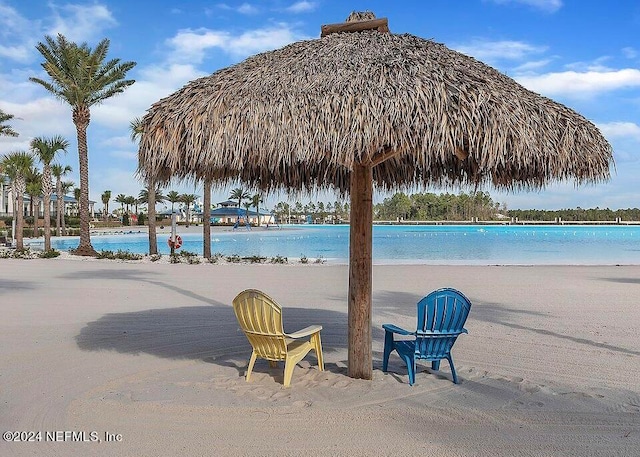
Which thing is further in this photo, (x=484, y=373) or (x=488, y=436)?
(x=484, y=373)

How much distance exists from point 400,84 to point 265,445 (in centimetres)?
262

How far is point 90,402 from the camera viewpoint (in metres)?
4.57

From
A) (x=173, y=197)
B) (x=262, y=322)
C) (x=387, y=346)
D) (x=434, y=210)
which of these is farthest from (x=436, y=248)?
(x=434, y=210)

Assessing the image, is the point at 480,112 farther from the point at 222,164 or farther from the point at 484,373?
the point at 484,373

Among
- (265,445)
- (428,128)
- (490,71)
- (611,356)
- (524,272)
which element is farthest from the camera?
(524,272)

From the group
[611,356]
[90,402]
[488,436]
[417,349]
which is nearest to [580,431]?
[488,436]

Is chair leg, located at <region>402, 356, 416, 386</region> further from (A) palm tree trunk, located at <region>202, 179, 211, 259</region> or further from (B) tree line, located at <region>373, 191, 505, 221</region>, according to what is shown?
(B) tree line, located at <region>373, 191, 505, 221</region>

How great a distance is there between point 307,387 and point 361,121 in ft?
7.36

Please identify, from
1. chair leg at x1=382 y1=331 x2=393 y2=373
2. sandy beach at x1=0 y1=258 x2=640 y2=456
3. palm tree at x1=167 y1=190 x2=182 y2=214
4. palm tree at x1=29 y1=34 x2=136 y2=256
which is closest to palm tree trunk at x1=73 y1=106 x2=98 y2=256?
palm tree at x1=29 y1=34 x2=136 y2=256

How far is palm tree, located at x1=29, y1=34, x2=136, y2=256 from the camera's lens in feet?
75.5

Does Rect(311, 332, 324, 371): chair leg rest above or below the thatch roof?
below

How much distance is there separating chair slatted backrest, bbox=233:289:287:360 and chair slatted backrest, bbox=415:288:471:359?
1154 mm

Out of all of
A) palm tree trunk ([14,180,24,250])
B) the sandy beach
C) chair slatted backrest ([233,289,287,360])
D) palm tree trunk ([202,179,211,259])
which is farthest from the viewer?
palm tree trunk ([14,180,24,250])

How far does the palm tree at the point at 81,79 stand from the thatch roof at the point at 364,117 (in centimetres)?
1956
